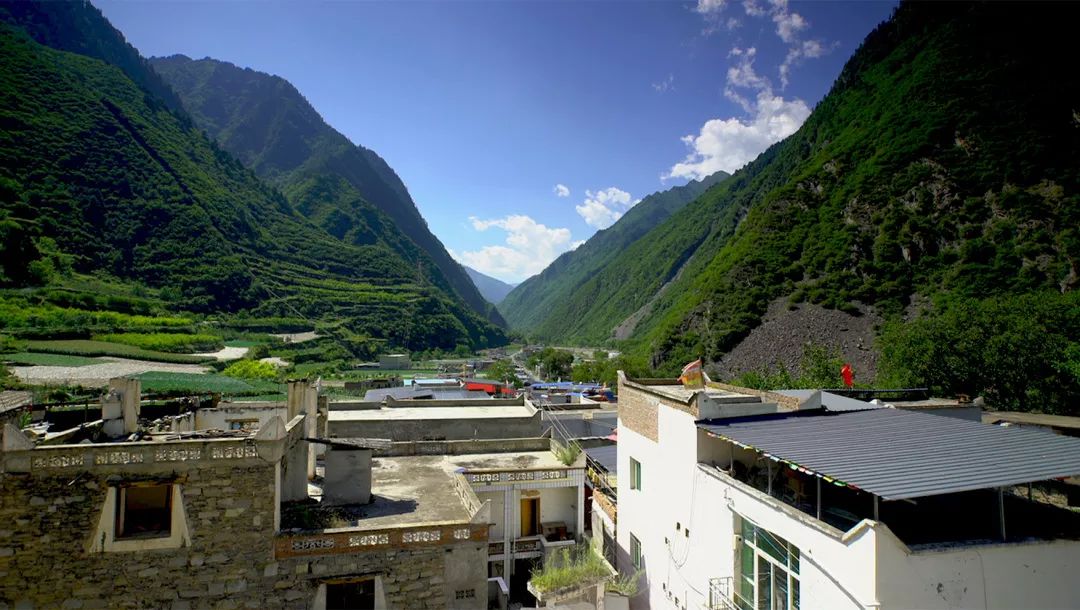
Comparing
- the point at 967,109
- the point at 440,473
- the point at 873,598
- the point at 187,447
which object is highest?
the point at 967,109

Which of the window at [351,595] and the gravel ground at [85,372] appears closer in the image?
the window at [351,595]

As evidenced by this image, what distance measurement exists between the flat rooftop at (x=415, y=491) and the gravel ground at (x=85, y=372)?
80.7 ft

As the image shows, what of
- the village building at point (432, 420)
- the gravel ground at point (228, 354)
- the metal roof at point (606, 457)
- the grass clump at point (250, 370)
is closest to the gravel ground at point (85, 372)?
the grass clump at point (250, 370)

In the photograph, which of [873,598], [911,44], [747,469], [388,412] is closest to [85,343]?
[388,412]

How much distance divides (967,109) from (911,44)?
1232 inches

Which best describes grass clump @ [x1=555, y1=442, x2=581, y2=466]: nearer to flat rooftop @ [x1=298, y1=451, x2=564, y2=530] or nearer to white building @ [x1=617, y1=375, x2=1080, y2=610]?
flat rooftop @ [x1=298, y1=451, x2=564, y2=530]

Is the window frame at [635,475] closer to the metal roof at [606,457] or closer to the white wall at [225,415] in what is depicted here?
the metal roof at [606,457]

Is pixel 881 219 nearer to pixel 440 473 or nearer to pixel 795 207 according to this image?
pixel 795 207

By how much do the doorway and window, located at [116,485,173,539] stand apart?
11408 mm

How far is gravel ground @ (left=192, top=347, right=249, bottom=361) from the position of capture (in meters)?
60.8

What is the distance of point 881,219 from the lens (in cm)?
7006

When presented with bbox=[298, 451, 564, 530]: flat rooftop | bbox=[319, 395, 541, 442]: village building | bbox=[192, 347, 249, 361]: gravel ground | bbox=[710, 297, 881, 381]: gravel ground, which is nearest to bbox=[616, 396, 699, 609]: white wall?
bbox=[298, 451, 564, 530]: flat rooftop

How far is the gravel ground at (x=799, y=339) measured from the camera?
56297 millimetres

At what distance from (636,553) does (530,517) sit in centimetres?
413
